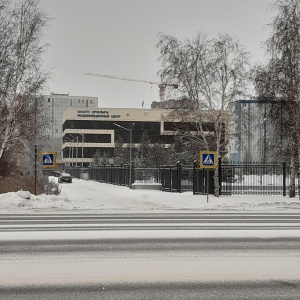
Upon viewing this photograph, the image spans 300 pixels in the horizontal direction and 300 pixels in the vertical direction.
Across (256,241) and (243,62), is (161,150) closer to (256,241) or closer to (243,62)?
(243,62)

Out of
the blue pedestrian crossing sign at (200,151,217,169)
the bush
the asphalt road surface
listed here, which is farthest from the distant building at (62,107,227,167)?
the asphalt road surface

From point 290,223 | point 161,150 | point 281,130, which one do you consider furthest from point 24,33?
point 161,150

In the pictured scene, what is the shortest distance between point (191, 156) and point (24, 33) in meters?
35.2

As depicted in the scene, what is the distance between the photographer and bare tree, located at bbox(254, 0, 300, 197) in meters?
24.0

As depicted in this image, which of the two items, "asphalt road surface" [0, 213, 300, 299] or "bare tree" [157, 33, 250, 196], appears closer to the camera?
"asphalt road surface" [0, 213, 300, 299]

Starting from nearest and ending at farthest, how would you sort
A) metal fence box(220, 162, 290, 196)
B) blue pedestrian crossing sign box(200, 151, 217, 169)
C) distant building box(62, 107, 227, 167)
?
blue pedestrian crossing sign box(200, 151, 217, 169) → metal fence box(220, 162, 290, 196) → distant building box(62, 107, 227, 167)

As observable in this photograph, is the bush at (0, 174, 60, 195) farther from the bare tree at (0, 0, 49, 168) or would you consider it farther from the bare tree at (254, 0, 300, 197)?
the bare tree at (254, 0, 300, 197)

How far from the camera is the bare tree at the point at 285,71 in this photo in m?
24.0

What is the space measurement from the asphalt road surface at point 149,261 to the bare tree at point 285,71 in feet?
40.1

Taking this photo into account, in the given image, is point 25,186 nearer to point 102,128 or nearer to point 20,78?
point 20,78

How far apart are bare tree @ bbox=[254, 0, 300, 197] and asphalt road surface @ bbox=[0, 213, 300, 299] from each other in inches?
482

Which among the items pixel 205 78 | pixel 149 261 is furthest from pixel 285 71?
pixel 149 261

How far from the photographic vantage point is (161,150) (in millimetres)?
80188

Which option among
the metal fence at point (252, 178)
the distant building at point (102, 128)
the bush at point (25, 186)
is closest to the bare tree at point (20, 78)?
the bush at point (25, 186)
